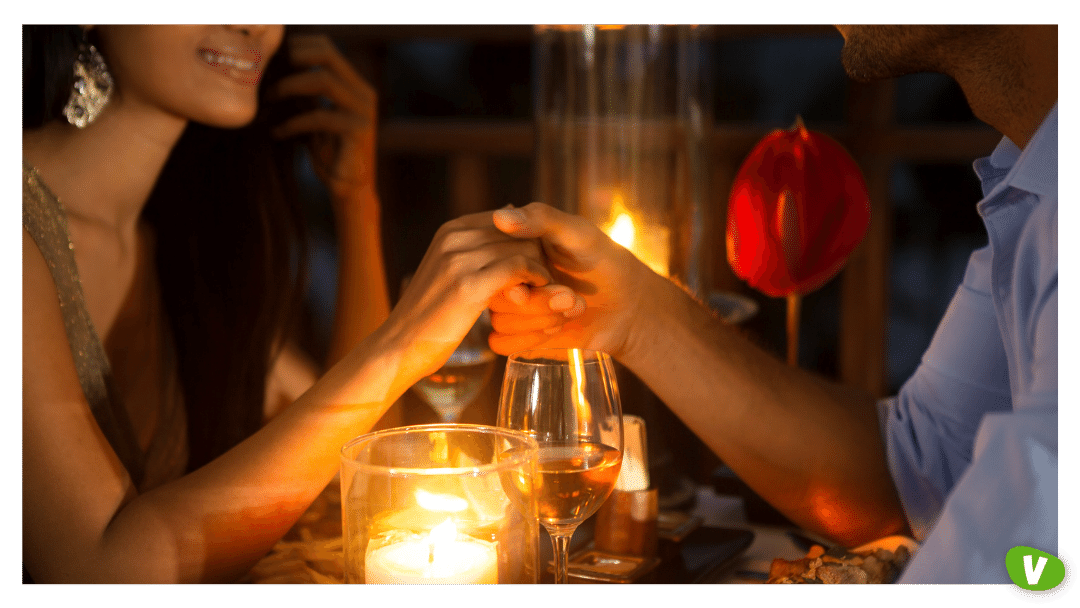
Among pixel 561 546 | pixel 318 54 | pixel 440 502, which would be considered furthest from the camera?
pixel 318 54

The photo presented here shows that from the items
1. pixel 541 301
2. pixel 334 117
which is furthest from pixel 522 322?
pixel 334 117

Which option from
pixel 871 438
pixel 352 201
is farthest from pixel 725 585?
pixel 352 201

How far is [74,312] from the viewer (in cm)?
77

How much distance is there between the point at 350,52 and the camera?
2.61 ft

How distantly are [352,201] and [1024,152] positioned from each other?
2.02ft

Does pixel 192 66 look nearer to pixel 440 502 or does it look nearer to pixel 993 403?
pixel 440 502

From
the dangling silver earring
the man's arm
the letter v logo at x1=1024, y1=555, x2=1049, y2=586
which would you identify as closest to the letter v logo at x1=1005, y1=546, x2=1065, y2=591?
the letter v logo at x1=1024, y1=555, x2=1049, y2=586

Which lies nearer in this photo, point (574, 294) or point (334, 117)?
point (574, 294)

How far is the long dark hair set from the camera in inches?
32.1

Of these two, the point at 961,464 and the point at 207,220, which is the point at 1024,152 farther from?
the point at 207,220

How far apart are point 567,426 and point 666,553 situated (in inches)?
9.2

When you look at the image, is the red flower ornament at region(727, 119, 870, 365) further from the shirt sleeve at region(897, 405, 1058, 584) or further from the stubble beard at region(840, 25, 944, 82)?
the shirt sleeve at region(897, 405, 1058, 584)

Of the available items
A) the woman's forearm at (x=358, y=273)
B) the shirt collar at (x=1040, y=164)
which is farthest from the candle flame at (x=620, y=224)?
the shirt collar at (x=1040, y=164)

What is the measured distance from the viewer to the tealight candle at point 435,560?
582 mm
